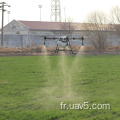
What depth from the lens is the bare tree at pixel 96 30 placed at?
47875 millimetres

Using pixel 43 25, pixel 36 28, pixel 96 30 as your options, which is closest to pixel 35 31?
pixel 36 28

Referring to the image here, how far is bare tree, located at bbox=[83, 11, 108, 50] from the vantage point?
157ft

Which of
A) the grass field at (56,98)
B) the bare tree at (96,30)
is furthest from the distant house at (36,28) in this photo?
the grass field at (56,98)

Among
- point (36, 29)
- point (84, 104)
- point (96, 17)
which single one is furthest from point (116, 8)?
point (84, 104)

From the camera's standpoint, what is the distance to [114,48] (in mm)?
49469

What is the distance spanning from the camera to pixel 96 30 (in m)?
47.8

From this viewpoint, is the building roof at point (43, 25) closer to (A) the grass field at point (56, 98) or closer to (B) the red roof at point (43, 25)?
(B) the red roof at point (43, 25)

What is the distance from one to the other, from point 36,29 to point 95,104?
177ft

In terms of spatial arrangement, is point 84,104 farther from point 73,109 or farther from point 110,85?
point 110,85

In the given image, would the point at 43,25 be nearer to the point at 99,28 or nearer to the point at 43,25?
the point at 43,25

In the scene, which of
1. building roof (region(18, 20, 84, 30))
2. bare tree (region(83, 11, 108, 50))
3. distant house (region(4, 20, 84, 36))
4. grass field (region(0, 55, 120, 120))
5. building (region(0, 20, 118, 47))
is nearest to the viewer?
grass field (region(0, 55, 120, 120))

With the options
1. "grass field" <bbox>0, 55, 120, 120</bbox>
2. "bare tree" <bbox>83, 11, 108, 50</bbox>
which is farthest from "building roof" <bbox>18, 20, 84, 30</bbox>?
"grass field" <bbox>0, 55, 120, 120</bbox>

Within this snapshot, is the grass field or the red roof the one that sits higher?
the red roof

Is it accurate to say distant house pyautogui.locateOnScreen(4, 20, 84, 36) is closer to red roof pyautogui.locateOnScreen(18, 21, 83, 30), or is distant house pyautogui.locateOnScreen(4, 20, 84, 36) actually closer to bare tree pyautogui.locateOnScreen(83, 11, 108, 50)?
red roof pyautogui.locateOnScreen(18, 21, 83, 30)
